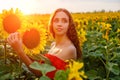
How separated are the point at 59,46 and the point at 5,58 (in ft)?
2.31

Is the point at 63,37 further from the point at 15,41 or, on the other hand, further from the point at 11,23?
the point at 15,41

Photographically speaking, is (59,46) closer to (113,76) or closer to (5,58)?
(113,76)

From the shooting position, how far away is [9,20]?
255cm

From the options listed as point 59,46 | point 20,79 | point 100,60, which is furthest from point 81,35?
point 20,79

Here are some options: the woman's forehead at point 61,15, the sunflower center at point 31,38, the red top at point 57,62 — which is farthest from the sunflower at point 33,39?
the woman's forehead at point 61,15

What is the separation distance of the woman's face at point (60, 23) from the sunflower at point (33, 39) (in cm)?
31

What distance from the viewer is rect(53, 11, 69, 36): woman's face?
2839 mm

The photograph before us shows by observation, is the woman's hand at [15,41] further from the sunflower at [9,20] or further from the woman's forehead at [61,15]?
the woman's forehead at [61,15]

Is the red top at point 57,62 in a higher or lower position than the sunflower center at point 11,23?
lower

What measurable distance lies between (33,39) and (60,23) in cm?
43

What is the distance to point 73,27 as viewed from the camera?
9.89ft

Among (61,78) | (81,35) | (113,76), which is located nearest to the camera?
(61,78)

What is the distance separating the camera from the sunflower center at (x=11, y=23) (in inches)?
95.5

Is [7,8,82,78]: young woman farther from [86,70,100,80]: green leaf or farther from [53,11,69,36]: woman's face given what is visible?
[86,70,100,80]: green leaf
